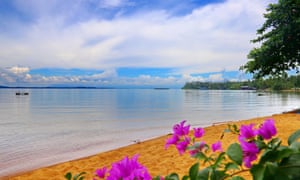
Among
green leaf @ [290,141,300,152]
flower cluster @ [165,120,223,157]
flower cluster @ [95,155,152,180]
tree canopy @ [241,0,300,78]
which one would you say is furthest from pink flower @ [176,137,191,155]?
tree canopy @ [241,0,300,78]

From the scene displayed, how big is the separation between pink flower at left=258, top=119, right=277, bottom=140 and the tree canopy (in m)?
15.7

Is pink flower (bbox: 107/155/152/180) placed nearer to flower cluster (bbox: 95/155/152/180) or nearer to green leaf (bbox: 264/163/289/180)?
flower cluster (bbox: 95/155/152/180)

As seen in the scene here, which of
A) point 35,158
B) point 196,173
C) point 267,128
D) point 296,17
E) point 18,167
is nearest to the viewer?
point 267,128

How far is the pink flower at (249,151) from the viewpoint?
79 cm

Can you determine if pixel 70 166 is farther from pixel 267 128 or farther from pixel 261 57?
pixel 261 57

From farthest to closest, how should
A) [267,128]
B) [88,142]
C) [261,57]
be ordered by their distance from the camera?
[261,57]
[88,142]
[267,128]

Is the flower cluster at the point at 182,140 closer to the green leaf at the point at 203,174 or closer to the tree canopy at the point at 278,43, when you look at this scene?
the green leaf at the point at 203,174

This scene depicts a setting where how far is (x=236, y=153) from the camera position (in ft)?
2.57

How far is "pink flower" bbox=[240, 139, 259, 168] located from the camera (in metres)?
0.79

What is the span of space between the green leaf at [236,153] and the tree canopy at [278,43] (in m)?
15.8

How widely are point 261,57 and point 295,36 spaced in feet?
7.01

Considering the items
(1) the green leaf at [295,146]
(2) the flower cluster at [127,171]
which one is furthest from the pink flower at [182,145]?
(1) the green leaf at [295,146]

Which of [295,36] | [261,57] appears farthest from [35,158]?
[295,36]

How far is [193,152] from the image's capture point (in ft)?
3.66
